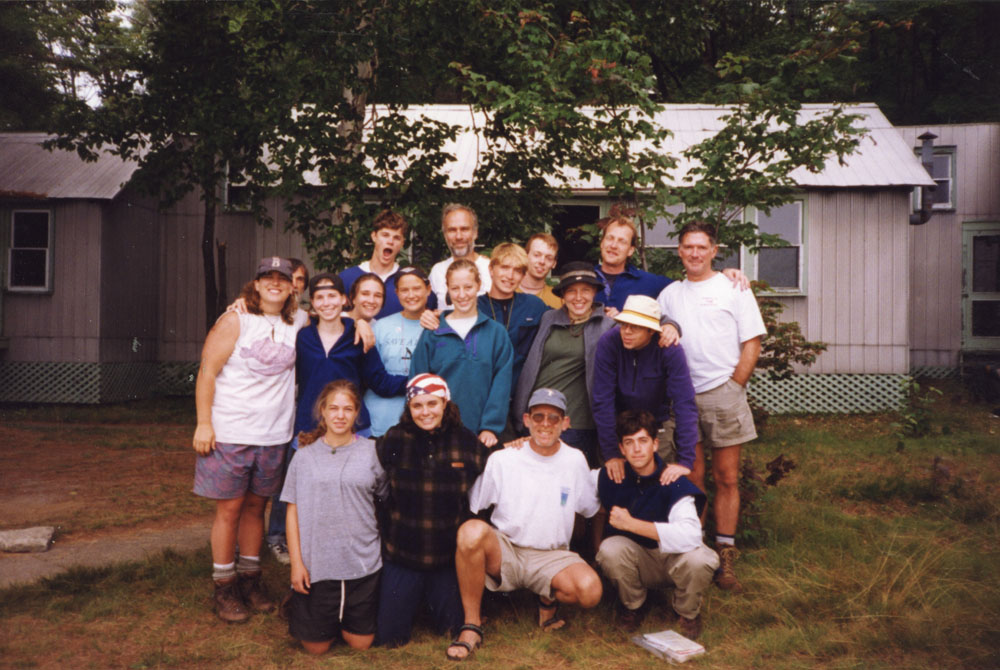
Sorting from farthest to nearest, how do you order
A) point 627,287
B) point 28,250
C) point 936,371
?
point 936,371 < point 28,250 < point 627,287

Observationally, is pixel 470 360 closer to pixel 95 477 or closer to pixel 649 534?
pixel 649 534

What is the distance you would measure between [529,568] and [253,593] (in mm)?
1601

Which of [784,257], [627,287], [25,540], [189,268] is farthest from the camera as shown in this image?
[189,268]

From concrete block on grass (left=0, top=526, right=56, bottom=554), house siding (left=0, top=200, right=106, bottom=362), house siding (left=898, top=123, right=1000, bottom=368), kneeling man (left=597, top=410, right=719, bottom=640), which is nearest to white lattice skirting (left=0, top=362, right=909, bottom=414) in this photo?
house siding (left=0, top=200, right=106, bottom=362)

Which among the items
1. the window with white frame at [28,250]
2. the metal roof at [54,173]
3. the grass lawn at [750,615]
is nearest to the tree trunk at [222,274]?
the metal roof at [54,173]

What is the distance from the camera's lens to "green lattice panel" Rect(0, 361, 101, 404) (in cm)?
1305

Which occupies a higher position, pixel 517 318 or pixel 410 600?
pixel 517 318

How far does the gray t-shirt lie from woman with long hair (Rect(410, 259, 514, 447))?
2.06 ft

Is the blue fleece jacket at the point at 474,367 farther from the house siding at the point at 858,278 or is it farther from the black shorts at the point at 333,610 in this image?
the house siding at the point at 858,278

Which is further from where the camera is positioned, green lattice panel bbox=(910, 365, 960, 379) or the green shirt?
green lattice panel bbox=(910, 365, 960, 379)

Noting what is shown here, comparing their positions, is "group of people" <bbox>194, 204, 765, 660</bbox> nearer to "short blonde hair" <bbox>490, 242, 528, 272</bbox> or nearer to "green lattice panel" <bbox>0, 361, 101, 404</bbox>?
"short blonde hair" <bbox>490, 242, 528, 272</bbox>

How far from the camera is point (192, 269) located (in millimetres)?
14320

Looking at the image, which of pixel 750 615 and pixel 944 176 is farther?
pixel 944 176

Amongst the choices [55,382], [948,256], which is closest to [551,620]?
[55,382]
